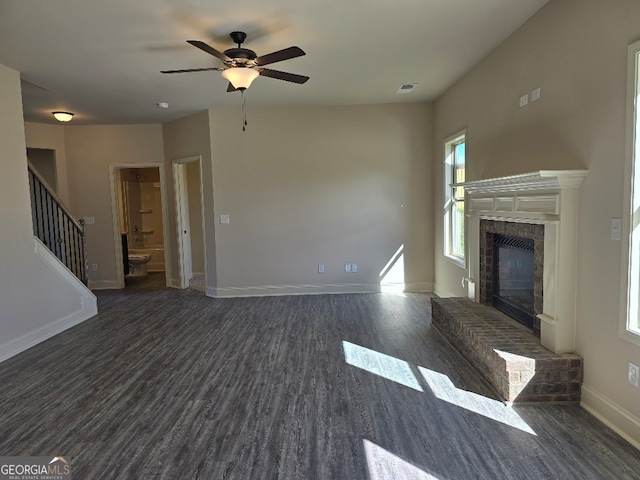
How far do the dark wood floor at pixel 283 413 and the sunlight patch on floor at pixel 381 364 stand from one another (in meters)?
0.02

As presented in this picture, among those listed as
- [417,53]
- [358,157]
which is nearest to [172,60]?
[417,53]

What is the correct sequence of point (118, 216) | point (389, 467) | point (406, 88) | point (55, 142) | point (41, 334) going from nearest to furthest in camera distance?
point (389, 467)
point (41, 334)
point (406, 88)
point (55, 142)
point (118, 216)

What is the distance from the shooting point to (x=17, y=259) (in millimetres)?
3812

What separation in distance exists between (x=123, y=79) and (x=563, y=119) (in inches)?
168

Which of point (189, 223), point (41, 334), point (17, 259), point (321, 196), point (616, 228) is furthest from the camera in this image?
point (189, 223)

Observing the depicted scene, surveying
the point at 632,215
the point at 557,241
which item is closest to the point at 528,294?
the point at 557,241

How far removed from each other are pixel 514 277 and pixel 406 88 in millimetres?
2784

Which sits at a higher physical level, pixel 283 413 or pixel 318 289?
pixel 318 289

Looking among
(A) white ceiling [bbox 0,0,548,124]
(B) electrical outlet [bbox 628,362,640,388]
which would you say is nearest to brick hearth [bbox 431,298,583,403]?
(B) electrical outlet [bbox 628,362,640,388]

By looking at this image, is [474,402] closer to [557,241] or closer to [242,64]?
[557,241]

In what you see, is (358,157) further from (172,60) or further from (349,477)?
(349,477)

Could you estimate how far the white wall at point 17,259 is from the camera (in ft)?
12.0

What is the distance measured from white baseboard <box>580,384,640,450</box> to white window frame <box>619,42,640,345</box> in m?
0.44

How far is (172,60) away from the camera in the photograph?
372 cm
